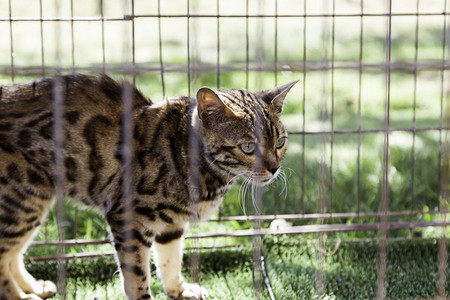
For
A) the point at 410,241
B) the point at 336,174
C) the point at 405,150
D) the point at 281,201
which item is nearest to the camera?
the point at 410,241

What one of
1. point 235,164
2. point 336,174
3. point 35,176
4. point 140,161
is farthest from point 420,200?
point 35,176

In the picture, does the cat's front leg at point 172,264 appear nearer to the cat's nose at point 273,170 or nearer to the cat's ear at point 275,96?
the cat's nose at point 273,170

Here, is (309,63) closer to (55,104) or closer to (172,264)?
(172,264)

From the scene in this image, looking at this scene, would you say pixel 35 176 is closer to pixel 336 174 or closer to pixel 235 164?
pixel 235 164

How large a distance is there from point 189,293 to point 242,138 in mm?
961

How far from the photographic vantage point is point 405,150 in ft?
18.2

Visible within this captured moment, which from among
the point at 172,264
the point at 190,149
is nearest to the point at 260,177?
the point at 190,149

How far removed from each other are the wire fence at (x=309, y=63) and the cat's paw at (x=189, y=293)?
1.31 feet

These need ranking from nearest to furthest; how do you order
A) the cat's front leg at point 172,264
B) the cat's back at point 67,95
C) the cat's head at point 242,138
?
the cat's head at point 242,138 < the cat's back at point 67,95 < the cat's front leg at point 172,264

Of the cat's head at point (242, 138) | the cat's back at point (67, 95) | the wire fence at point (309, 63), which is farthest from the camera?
the wire fence at point (309, 63)

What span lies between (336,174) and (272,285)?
151 cm

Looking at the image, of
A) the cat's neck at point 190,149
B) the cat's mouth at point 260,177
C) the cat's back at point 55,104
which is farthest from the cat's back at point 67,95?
the cat's mouth at point 260,177

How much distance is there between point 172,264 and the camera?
12.3 ft

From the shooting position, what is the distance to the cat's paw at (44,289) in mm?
3748
